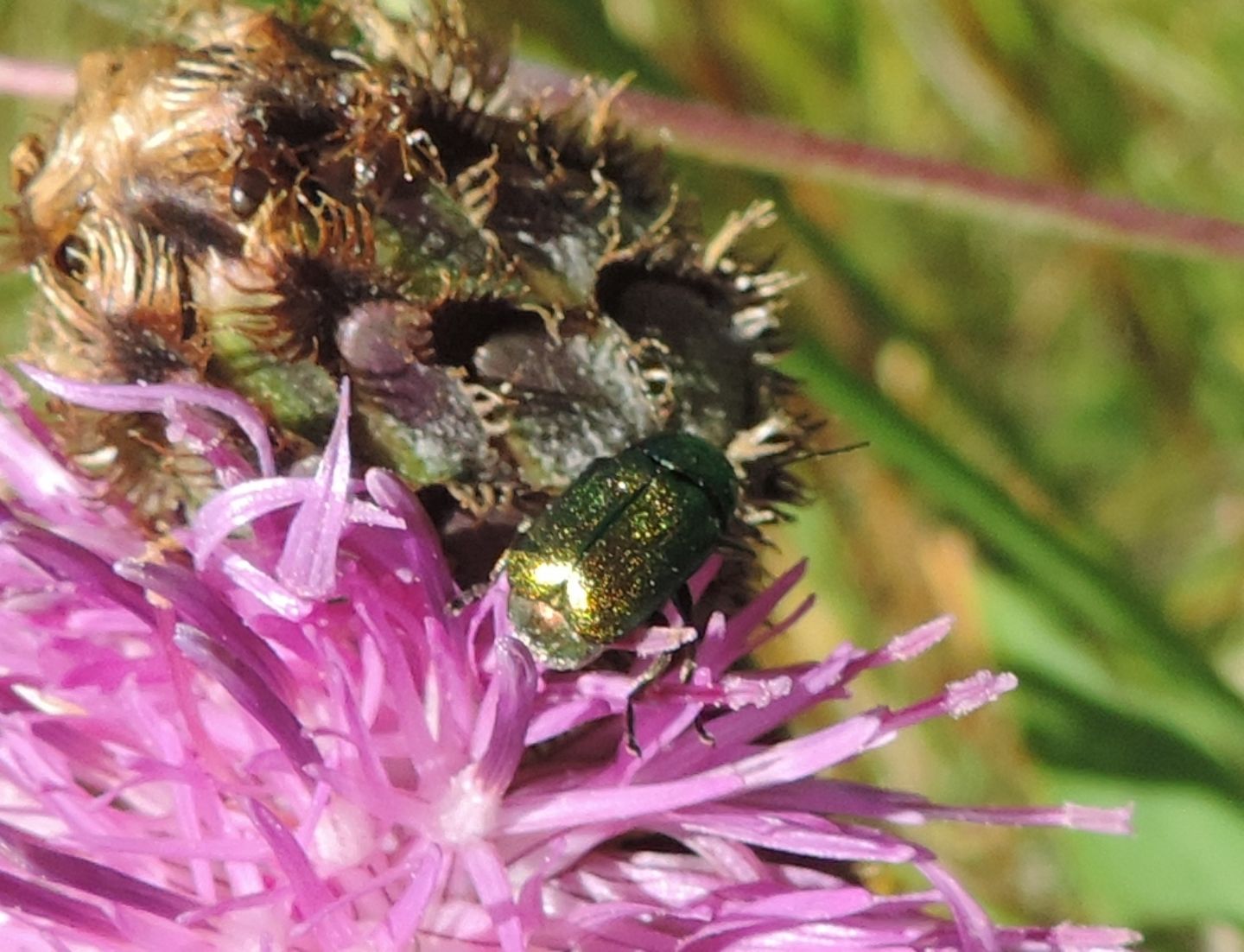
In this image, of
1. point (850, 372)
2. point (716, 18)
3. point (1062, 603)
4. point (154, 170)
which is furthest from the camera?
point (716, 18)

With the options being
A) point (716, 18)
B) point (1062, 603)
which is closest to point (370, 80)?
point (1062, 603)

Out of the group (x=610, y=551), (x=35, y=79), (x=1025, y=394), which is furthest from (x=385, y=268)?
(x=1025, y=394)

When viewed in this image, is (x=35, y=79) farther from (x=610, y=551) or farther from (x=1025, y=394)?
(x=1025, y=394)

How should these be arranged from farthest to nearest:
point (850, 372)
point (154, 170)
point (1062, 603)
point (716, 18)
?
1. point (716, 18)
2. point (1062, 603)
3. point (850, 372)
4. point (154, 170)

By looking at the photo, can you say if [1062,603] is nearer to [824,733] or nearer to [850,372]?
[850,372]

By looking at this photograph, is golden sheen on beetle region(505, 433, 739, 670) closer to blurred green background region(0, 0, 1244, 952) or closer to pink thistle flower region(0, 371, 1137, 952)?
pink thistle flower region(0, 371, 1137, 952)

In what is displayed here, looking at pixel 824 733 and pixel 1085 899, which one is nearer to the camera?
pixel 824 733

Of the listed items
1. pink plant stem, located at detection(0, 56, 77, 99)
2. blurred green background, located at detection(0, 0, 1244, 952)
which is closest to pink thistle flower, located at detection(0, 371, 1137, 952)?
pink plant stem, located at detection(0, 56, 77, 99)
